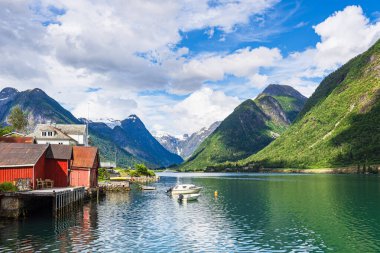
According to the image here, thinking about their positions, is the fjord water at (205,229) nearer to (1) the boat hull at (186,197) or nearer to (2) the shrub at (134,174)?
(1) the boat hull at (186,197)

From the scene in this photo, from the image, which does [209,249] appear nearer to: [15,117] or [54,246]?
[54,246]

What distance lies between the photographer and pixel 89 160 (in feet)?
301

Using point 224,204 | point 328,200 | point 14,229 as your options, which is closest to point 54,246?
point 14,229

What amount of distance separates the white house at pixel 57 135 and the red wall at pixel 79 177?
34935 millimetres

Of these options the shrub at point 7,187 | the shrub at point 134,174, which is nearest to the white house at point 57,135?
the shrub at point 134,174

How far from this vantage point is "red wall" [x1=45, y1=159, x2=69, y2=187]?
81.2 metres

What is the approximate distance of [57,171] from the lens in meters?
82.6

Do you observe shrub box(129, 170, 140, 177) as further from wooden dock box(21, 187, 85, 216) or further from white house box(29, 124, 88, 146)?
wooden dock box(21, 187, 85, 216)

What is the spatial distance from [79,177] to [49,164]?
10.9 meters

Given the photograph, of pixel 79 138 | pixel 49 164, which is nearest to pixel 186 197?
pixel 49 164

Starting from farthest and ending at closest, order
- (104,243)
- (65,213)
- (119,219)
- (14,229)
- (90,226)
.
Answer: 1. (65,213)
2. (119,219)
3. (90,226)
4. (14,229)
5. (104,243)

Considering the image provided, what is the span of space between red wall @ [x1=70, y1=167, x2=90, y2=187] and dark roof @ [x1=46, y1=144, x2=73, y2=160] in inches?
235

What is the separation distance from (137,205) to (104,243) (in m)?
39.5

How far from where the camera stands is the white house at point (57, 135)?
123625 millimetres
